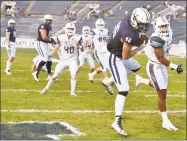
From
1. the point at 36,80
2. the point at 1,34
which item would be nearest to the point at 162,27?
the point at 36,80

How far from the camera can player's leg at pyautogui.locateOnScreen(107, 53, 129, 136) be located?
20.9 feet

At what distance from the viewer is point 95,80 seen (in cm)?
1330

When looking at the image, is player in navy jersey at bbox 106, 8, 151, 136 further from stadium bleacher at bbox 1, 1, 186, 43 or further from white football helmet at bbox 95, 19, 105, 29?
stadium bleacher at bbox 1, 1, 186, 43

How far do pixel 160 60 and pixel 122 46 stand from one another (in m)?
0.70

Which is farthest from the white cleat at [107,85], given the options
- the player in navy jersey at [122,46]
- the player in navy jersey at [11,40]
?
the player in navy jersey at [11,40]

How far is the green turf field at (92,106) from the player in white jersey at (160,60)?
0.36 metres

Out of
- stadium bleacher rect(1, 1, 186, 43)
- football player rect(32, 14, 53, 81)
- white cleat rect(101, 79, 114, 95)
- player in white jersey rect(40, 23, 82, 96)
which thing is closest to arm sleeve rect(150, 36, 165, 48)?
white cleat rect(101, 79, 114, 95)

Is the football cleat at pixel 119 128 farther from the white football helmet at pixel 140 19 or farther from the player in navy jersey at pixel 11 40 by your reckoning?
the player in navy jersey at pixel 11 40

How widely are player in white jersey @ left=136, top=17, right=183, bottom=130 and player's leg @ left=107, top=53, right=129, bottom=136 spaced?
2.11 ft

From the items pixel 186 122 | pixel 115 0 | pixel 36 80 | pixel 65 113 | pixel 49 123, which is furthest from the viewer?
pixel 115 0

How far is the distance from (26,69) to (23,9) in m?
29.7

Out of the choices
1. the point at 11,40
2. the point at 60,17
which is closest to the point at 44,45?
the point at 11,40

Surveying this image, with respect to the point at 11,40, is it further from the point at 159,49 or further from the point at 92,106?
the point at 159,49

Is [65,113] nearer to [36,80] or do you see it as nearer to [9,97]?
[9,97]
